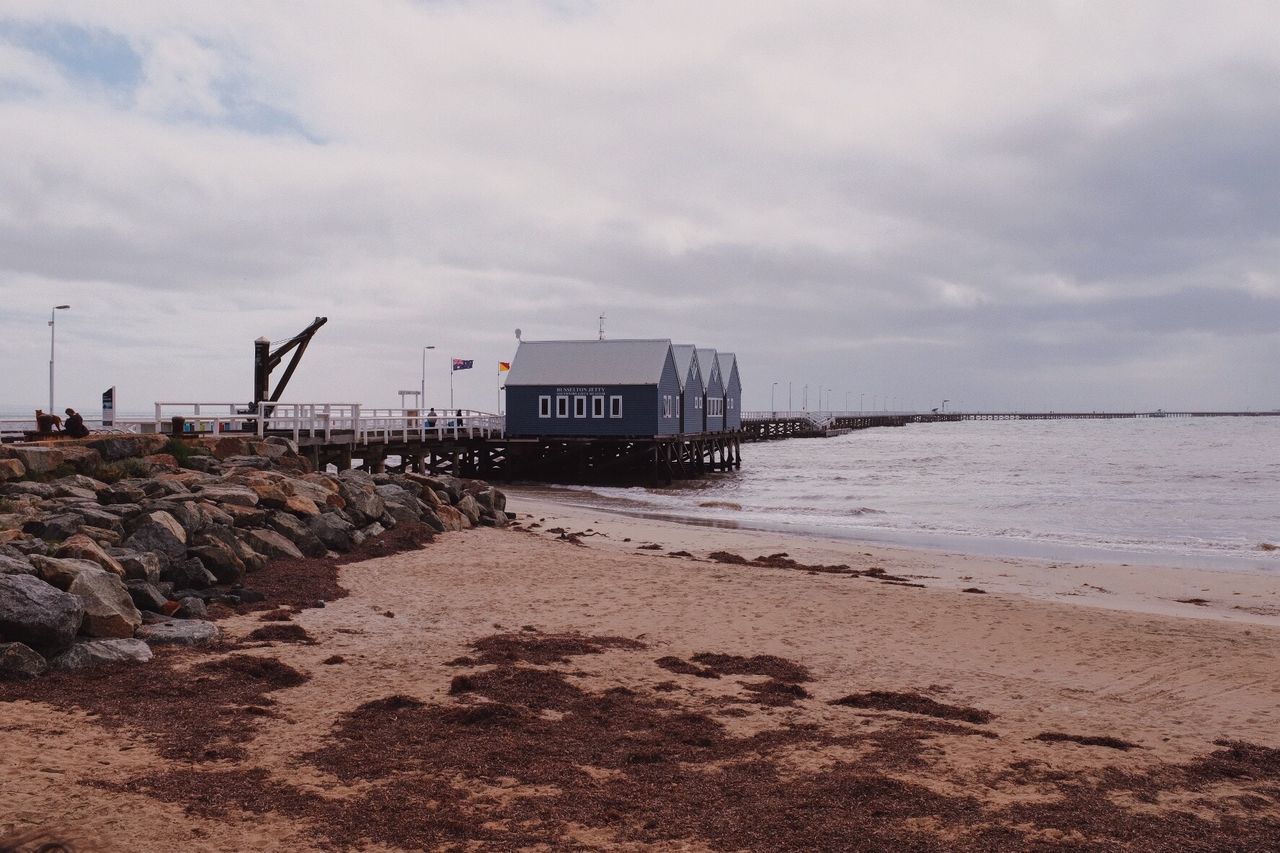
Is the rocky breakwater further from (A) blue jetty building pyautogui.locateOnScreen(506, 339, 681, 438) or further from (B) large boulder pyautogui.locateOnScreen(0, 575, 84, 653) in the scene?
(A) blue jetty building pyautogui.locateOnScreen(506, 339, 681, 438)

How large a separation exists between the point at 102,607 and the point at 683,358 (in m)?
44.4

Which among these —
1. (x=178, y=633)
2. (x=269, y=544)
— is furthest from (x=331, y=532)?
(x=178, y=633)

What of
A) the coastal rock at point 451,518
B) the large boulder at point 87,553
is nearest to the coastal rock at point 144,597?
the large boulder at point 87,553

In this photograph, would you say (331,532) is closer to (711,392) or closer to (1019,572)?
(1019,572)

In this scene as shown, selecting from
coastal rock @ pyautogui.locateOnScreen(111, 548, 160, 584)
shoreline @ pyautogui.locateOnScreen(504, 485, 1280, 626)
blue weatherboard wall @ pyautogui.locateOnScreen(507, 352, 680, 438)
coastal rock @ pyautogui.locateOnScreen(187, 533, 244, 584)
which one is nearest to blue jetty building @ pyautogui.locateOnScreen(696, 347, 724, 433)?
blue weatherboard wall @ pyautogui.locateOnScreen(507, 352, 680, 438)

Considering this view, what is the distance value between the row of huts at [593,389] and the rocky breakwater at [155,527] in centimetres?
2174

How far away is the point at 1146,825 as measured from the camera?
20.5ft

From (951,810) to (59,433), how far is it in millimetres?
22105

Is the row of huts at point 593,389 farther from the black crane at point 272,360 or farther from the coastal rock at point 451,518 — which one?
the coastal rock at point 451,518

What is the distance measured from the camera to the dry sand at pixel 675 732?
608 centimetres

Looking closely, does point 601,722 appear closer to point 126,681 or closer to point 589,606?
point 126,681

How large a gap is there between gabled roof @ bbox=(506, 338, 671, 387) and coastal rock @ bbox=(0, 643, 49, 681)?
127ft

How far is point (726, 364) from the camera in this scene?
70.8m

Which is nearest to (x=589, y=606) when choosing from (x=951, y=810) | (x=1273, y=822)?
(x=951, y=810)
